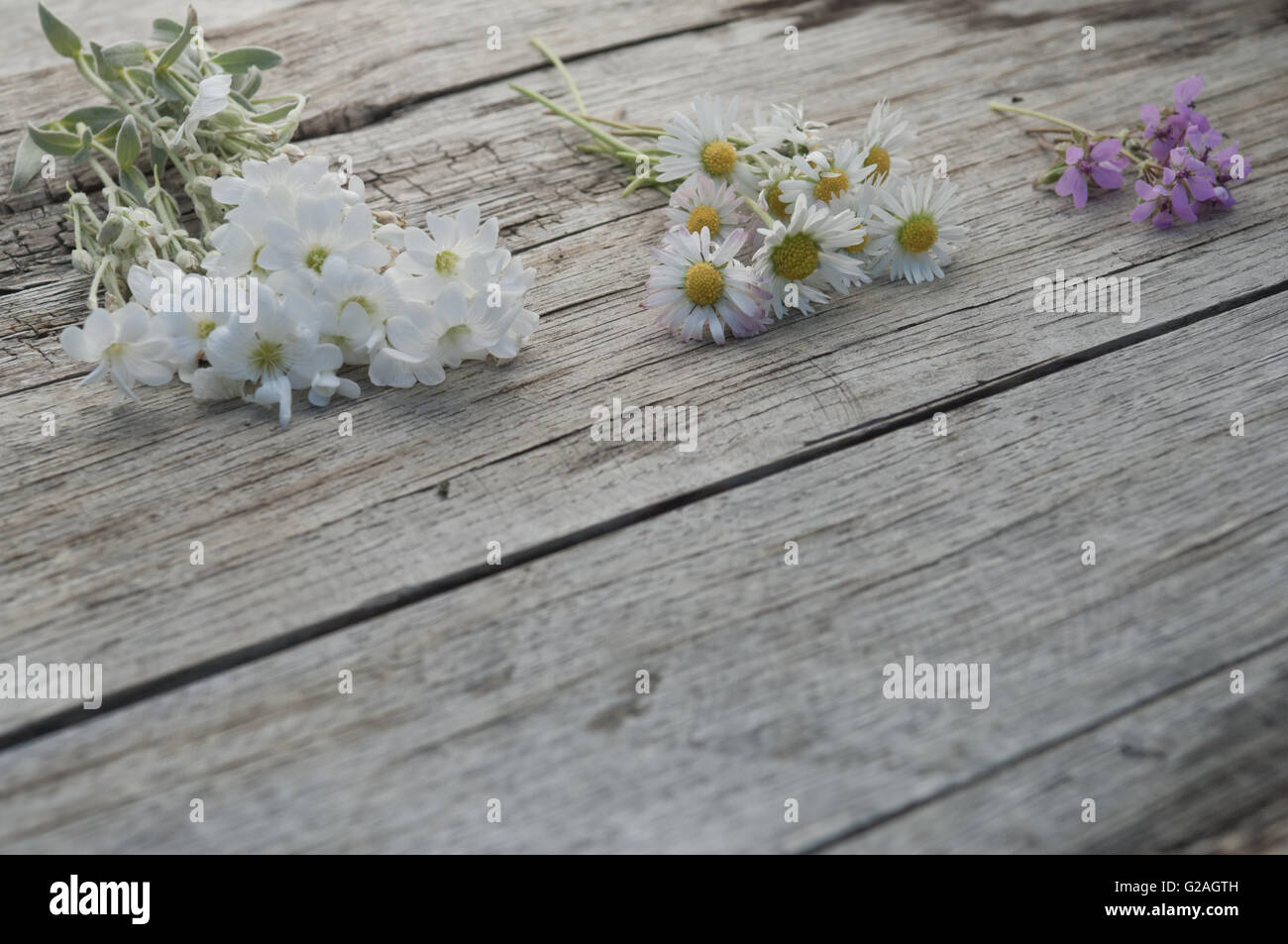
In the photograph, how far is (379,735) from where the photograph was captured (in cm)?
A: 104

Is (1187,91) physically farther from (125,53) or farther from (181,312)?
(125,53)

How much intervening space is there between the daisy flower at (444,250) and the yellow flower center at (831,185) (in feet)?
1.48

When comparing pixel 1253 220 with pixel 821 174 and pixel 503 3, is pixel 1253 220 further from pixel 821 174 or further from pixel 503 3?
pixel 503 3

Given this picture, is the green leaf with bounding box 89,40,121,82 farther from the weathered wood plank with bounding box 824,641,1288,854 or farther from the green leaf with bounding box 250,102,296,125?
the weathered wood plank with bounding box 824,641,1288,854

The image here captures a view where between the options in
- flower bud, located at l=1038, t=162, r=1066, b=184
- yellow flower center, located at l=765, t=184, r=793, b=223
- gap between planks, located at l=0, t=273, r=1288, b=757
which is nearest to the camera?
gap between planks, located at l=0, t=273, r=1288, b=757

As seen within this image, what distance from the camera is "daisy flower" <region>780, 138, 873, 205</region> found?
60.1 inches

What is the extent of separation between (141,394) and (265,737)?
0.61 meters

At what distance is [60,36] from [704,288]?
102 centimetres

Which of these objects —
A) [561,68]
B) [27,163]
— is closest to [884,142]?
[561,68]

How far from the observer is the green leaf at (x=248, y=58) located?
1746mm

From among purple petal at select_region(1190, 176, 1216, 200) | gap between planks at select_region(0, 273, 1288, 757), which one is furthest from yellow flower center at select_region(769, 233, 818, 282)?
purple petal at select_region(1190, 176, 1216, 200)

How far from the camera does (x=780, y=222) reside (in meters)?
1.49

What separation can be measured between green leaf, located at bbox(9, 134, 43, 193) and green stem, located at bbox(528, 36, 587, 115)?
2.80 feet
